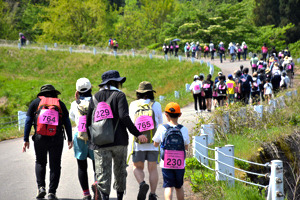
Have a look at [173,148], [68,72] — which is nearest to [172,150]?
[173,148]

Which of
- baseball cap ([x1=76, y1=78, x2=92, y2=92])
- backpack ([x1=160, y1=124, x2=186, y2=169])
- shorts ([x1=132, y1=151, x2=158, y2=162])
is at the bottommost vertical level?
shorts ([x1=132, y1=151, x2=158, y2=162])

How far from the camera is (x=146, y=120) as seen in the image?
6.61 metres

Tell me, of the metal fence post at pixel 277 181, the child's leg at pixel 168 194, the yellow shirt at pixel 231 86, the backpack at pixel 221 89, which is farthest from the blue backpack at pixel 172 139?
the yellow shirt at pixel 231 86

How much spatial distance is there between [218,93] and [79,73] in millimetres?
32498

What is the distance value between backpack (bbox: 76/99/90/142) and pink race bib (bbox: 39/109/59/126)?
464 millimetres

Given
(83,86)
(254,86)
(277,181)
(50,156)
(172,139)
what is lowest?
(277,181)

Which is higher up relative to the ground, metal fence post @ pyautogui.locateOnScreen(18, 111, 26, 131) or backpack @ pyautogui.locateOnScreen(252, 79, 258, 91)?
backpack @ pyautogui.locateOnScreen(252, 79, 258, 91)

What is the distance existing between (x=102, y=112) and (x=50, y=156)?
1668 millimetres

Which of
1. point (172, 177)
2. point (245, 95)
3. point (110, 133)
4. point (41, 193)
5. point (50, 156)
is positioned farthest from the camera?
point (245, 95)

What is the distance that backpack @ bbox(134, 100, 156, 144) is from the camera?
21.6 feet

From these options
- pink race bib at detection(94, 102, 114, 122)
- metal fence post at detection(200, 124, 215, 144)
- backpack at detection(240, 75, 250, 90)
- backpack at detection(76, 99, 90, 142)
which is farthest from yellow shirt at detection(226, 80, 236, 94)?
pink race bib at detection(94, 102, 114, 122)

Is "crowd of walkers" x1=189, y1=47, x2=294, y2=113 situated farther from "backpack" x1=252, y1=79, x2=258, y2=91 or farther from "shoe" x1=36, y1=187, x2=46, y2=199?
"shoe" x1=36, y1=187, x2=46, y2=199

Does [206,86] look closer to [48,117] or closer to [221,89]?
[221,89]

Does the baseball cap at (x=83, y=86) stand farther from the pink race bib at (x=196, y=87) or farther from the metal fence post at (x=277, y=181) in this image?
the pink race bib at (x=196, y=87)
